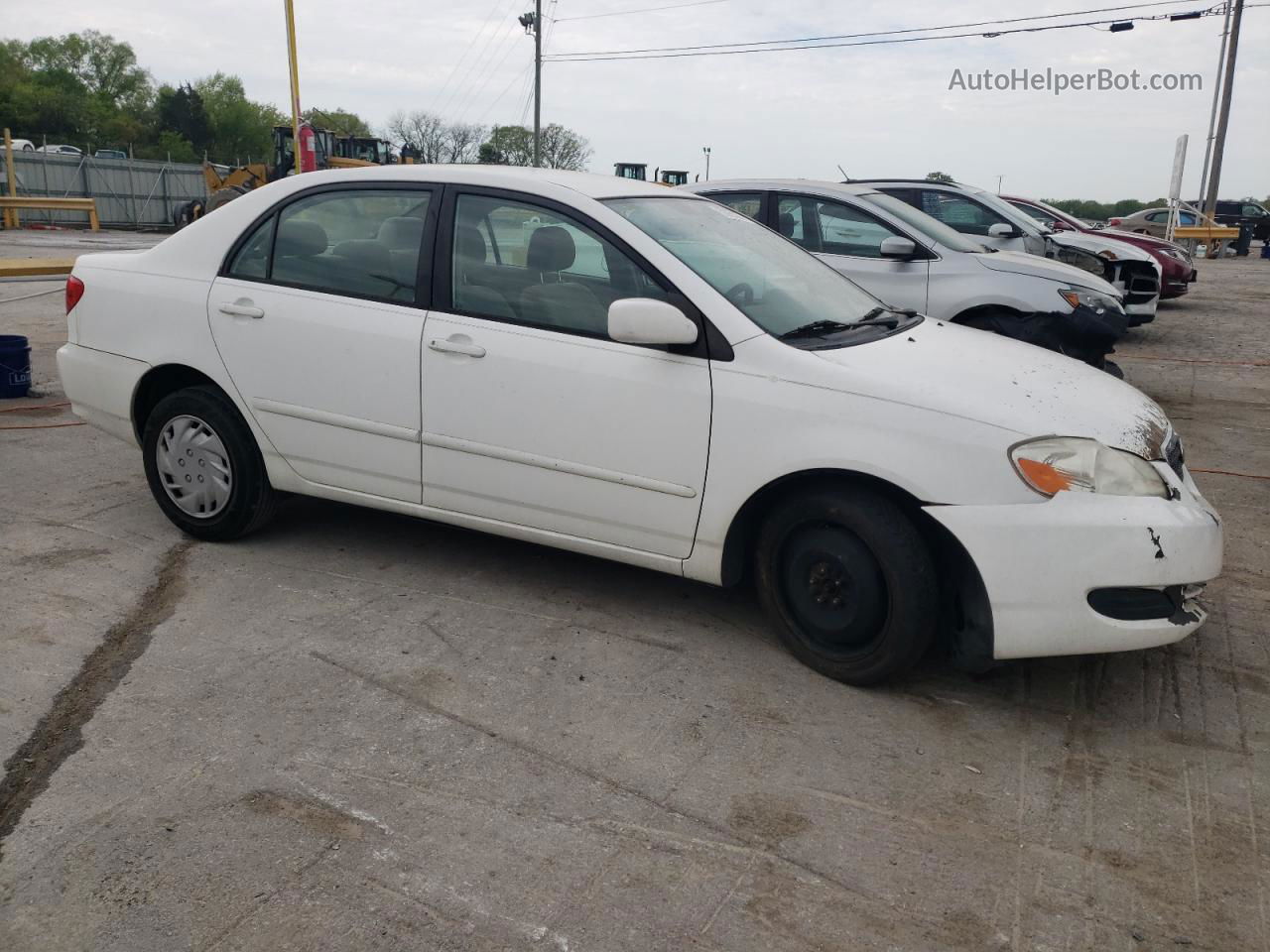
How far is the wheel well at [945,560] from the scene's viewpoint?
3.53 metres

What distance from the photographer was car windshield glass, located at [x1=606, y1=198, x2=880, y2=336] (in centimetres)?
407

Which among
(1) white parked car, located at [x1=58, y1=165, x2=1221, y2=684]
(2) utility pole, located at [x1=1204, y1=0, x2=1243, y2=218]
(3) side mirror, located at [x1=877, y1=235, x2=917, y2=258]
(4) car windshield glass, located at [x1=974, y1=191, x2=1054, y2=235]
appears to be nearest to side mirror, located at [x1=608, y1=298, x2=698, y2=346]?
(1) white parked car, located at [x1=58, y1=165, x2=1221, y2=684]

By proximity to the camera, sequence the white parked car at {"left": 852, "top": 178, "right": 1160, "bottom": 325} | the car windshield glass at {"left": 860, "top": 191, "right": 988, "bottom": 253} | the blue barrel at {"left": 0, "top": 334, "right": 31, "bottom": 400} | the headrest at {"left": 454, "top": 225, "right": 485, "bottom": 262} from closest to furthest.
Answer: the headrest at {"left": 454, "top": 225, "right": 485, "bottom": 262}
the blue barrel at {"left": 0, "top": 334, "right": 31, "bottom": 400}
the car windshield glass at {"left": 860, "top": 191, "right": 988, "bottom": 253}
the white parked car at {"left": 852, "top": 178, "right": 1160, "bottom": 325}

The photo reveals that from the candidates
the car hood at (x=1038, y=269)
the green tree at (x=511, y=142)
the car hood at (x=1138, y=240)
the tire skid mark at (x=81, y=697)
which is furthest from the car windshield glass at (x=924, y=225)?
the green tree at (x=511, y=142)

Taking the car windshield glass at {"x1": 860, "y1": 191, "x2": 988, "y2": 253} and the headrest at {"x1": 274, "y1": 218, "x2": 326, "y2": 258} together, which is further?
the car windshield glass at {"x1": 860, "y1": 191, "x2": 988, "y2": 253}

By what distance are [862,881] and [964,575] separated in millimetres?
1178

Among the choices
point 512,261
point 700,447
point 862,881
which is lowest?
point 862,881

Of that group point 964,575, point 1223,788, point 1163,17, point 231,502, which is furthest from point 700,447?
point 1163,17

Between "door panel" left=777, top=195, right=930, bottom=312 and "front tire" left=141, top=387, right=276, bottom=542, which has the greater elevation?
"door panel" left=777, top=195, right=930, bottom=312

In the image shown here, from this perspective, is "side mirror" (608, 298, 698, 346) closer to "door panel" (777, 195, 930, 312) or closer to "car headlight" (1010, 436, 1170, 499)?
"car headlight" (1010, 436, 1170, 499)

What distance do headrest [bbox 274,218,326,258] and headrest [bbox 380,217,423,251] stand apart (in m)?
0.32

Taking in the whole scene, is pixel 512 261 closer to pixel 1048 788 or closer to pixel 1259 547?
pixel 1048 788

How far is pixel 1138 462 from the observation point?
354 cm

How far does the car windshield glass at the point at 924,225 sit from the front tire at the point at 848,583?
5.38 metres
